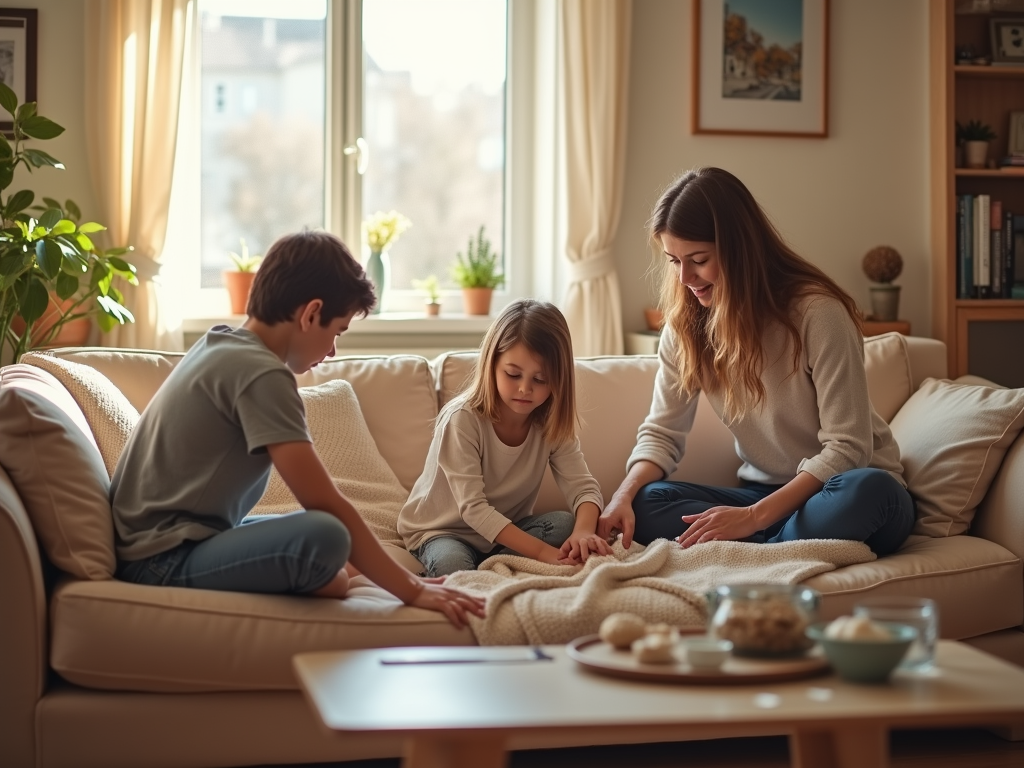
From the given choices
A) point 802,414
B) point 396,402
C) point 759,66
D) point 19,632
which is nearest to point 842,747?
point 802,414

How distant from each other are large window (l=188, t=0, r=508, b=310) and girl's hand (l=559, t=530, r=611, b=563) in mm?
1916

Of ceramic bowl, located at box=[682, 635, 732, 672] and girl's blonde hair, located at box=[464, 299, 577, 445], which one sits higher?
girl's blonde hair, located at box=[464, 299, 577, 445]

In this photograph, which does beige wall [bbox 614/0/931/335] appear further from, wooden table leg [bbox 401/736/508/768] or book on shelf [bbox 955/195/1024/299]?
wooden table leg [bbox 401/736/508/768]

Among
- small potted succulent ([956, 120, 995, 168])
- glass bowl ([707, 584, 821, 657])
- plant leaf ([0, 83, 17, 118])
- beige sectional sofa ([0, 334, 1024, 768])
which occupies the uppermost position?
small potted succulent ([956, 120, 995, 168])

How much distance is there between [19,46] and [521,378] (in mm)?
2187

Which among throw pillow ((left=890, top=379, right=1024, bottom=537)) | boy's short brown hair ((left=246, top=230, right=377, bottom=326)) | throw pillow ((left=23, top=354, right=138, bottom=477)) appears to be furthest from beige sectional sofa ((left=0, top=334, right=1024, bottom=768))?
boy's short brown hair ((left=246, top=230, right=377, bottom=326))

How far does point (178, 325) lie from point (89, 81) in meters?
0.78

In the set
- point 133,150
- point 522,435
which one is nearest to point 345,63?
point 133,150

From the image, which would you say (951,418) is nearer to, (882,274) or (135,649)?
(882,274)

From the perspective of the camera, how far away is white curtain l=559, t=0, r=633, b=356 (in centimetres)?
377

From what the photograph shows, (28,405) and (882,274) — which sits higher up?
(882,274)

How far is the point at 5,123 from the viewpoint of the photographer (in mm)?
3529

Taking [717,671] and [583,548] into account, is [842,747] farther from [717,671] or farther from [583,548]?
[583,548]

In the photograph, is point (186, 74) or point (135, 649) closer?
point (135, 649)
